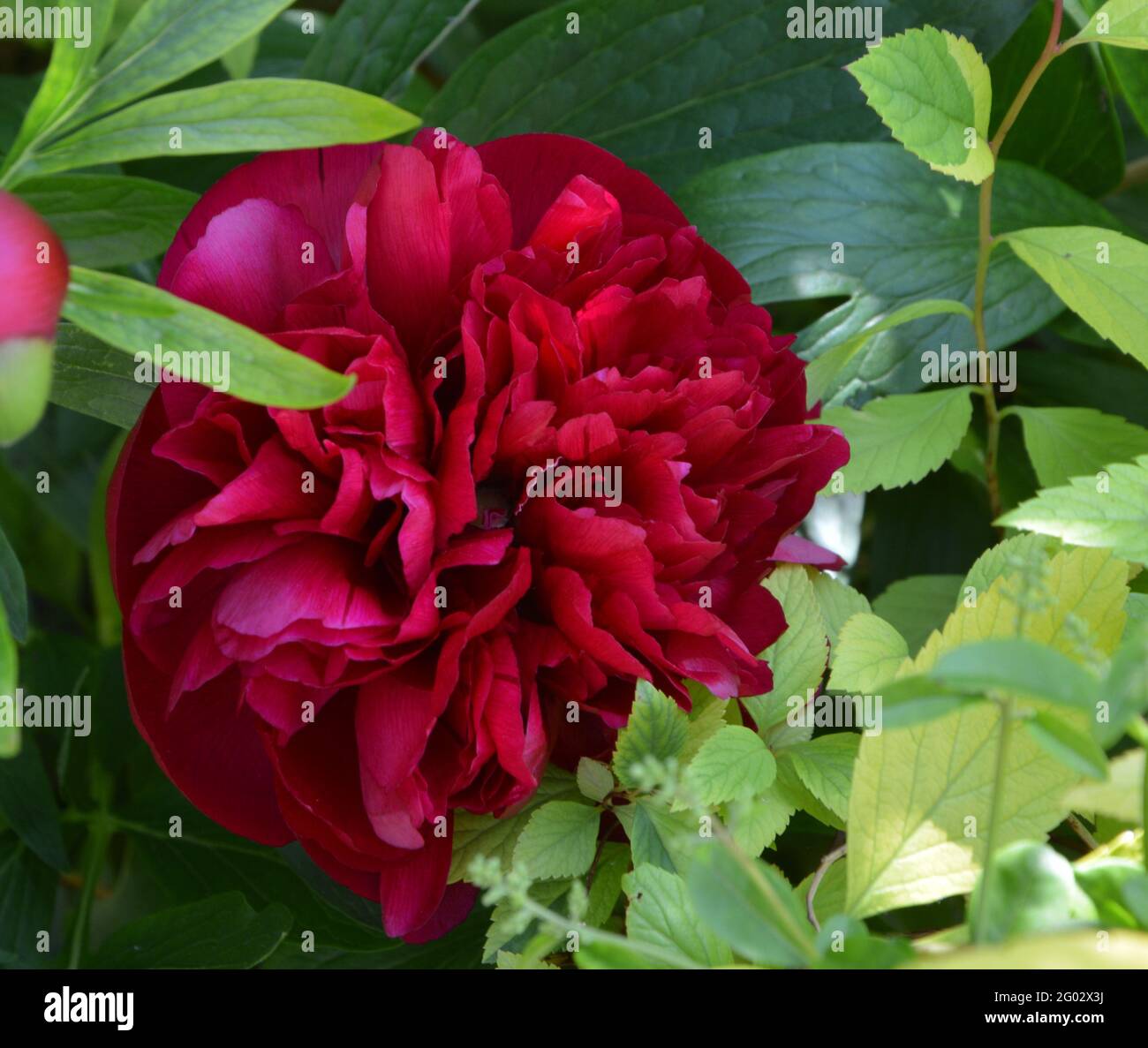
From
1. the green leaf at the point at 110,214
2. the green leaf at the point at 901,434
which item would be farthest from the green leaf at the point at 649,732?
the green leaf at the point at 110,214

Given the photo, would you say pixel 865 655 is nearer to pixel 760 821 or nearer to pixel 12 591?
pixel 760 821

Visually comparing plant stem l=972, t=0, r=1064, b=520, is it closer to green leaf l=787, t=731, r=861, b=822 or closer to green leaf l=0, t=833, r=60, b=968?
green leaf l=787, t=731, r=861, b=822

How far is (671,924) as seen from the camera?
0.80 feet

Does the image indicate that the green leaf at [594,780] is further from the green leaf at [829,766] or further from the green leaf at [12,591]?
the green leaf at [12,591]

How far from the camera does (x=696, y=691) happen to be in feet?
1.04

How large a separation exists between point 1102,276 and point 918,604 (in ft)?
0.38

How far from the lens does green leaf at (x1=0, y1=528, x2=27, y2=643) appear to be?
0.32m

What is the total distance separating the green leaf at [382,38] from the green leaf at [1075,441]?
0.80 ft

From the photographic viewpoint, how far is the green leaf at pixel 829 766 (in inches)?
11.4

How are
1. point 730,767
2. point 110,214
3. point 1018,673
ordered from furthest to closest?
point 110,214 < point 730,767 < point 1018,673

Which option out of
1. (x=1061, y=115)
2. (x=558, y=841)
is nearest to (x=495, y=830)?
(x=558, y=841)

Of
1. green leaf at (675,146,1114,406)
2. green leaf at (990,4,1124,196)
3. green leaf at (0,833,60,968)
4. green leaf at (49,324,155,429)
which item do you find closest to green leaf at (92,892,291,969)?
green leaf at (0,833,60,968)

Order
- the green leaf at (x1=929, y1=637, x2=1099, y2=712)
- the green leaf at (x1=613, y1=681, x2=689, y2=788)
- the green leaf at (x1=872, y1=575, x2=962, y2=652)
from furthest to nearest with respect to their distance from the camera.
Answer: the green leaf at (x1=872, y1=575, x2=962, y2=652), the green leaf at (x1=613, y1=681, x2=689, y2=788), the green leaf at (x1=929, y1=637, x2=1099, y2=712)

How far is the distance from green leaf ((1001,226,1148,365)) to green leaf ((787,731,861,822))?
0.45 feet
